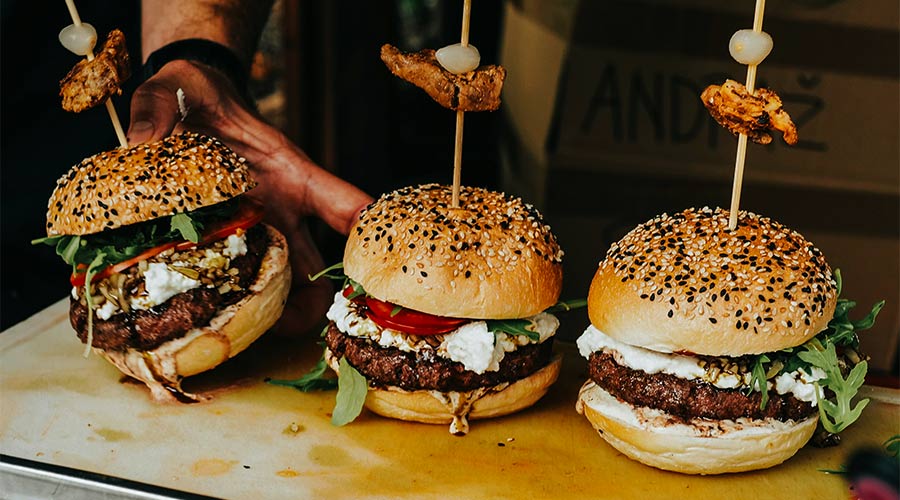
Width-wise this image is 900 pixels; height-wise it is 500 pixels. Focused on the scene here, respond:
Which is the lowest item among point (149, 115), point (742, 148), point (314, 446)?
point (314, 446)

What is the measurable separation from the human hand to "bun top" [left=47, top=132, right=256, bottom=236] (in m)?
0.50

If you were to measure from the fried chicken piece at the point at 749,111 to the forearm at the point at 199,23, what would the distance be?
226cm

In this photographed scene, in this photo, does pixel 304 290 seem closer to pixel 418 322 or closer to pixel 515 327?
pixel 418 322

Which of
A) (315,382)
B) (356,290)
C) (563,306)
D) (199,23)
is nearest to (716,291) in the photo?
(563,306)

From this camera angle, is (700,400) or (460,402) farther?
(460,402)

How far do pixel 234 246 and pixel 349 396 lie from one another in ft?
2.21

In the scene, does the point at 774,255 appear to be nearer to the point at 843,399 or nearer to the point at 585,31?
the point at 843,399

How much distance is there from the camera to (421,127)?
29.5 ft

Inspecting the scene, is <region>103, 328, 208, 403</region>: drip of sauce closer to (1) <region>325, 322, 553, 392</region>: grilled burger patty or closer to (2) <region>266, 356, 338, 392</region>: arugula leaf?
(2) <region>266, 356, 338, 392</region>: arugula leaf

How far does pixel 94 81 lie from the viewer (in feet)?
9.16

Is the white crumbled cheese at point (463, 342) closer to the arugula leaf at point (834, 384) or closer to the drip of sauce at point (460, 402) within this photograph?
the drip of sauce at point (460, 402)

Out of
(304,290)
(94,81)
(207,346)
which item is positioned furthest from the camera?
(304,290)

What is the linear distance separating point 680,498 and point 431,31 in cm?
756

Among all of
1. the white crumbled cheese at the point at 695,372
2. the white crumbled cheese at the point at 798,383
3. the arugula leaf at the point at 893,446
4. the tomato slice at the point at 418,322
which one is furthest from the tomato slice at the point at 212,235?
the arugula leaf at the point at 893,446
